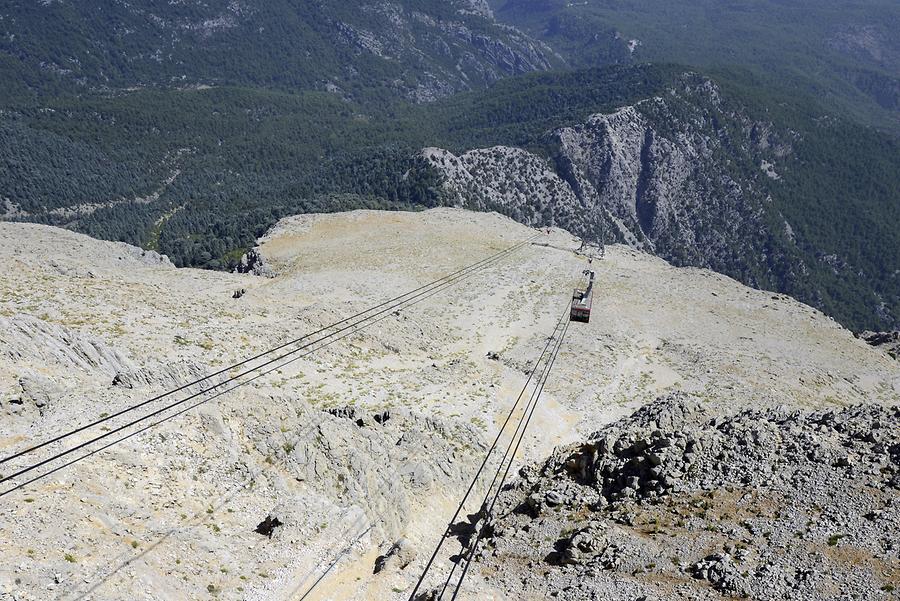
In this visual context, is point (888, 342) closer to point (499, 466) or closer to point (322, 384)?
point (499, 466)

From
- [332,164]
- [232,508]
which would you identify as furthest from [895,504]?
[332,164]

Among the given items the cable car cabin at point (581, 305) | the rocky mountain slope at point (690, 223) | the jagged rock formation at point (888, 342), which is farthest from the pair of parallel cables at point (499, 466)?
the rocky mountain slope at point (690, 223)

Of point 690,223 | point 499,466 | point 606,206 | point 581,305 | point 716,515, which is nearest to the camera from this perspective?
point 716,515

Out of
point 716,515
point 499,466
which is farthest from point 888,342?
point 716,515

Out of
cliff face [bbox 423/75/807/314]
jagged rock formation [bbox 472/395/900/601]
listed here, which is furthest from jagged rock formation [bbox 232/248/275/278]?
cliff face [bbox 423/75/807/314]

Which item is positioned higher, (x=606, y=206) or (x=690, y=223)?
(x=606, y=206)

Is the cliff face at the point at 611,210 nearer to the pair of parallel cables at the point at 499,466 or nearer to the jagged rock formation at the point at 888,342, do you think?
the jagged rock formation at the point at 888,342
